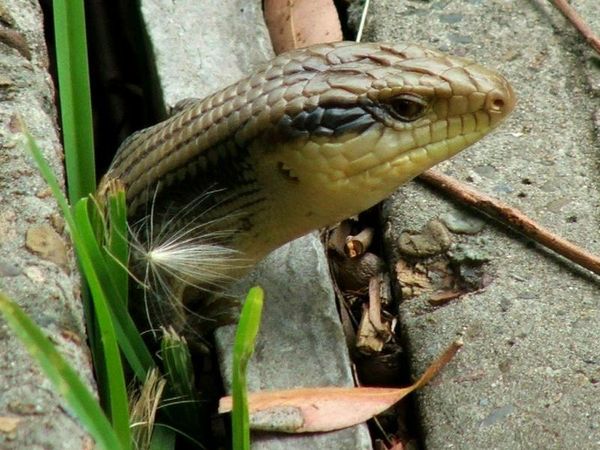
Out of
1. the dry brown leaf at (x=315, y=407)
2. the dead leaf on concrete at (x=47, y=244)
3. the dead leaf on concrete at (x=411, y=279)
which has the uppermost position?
the dead leaf on concrete at (x=47, y=244)

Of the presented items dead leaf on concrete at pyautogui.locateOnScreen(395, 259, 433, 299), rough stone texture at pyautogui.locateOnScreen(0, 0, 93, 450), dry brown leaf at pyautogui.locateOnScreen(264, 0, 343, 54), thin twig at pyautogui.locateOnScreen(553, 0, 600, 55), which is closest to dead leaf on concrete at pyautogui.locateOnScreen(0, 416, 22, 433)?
rough stone texture at pyautogui.locateOnScreen(0, 0, 93, 450)

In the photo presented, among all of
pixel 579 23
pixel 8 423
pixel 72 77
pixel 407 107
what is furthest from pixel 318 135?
pixel 579 23

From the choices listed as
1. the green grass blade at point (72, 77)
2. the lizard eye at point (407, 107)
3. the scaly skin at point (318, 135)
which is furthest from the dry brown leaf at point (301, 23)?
the green grass blade at point (72, 77)

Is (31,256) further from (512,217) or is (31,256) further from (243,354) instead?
(512,217)

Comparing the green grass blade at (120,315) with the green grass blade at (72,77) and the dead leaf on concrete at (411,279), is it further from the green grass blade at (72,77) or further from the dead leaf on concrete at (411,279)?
the dead leaf on concrete at (411,279)

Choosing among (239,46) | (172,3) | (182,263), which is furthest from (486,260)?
(172,3)
